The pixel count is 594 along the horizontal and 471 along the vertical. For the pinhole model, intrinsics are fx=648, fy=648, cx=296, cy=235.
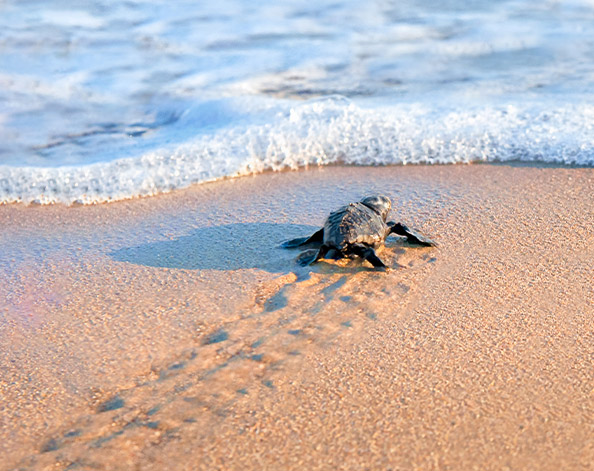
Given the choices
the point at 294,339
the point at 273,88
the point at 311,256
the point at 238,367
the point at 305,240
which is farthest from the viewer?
the point at 273,88

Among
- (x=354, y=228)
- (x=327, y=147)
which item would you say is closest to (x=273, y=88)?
(x=327, y=147)

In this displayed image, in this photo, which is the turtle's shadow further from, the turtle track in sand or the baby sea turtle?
the turtle track in sand

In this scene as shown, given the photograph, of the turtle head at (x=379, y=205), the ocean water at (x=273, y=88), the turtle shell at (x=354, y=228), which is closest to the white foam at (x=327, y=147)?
the ocean water at (x=273, y=88)

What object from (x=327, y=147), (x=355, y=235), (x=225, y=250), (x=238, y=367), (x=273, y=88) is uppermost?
(x=273, y=88)

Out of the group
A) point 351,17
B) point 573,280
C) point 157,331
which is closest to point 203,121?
point 157,331

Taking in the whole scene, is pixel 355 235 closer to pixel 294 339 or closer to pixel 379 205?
pixel 379 205

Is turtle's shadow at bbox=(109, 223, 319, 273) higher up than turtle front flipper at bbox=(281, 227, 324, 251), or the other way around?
turtle front flipper at bbox=(281, 227, 324, 251)

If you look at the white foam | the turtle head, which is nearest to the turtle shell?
the turtle head
